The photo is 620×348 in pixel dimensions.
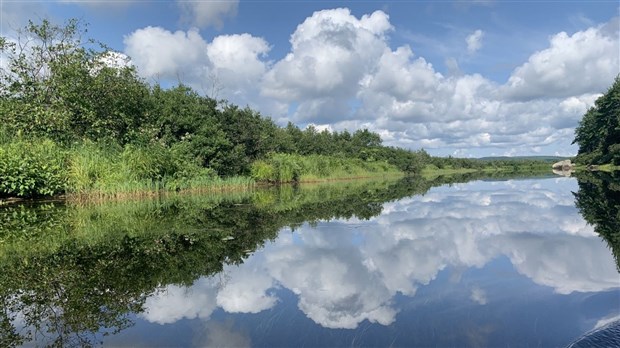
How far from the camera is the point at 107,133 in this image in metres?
23.3

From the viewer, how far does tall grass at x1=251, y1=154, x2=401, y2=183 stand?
3266 cm

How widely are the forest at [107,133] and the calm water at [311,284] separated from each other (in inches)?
303

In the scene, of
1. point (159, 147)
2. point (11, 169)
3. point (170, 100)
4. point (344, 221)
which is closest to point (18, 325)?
point (344, 221)

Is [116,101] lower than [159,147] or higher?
higher

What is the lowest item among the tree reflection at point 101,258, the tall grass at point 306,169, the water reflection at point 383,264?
the water reflection at point 383,264

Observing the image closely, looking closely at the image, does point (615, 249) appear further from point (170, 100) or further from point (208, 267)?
point (170, 100)

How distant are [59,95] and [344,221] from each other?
1875 cm

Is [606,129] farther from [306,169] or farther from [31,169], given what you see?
[31,169]

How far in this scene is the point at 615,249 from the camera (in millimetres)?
6953

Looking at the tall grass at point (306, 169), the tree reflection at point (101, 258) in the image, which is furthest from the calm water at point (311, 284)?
the tall grass at point (306, 169)

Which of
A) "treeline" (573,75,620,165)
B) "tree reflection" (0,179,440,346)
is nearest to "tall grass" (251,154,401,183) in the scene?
"tree reflection" (0,179,440,346)

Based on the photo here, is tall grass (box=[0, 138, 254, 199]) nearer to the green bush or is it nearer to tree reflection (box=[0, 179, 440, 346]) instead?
the green bush

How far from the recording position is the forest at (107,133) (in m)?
17.2

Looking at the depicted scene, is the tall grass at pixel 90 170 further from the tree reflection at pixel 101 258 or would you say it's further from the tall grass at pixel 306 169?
the tall grass at pixel 306 169
